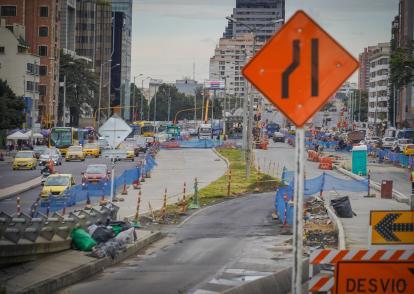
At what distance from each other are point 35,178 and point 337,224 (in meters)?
32.2

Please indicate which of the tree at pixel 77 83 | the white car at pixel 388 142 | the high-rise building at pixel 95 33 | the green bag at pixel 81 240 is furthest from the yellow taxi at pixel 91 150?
→ the high-rise building at pixel 95 33

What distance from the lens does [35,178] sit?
55.7 meters

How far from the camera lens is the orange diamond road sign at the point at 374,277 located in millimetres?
9398

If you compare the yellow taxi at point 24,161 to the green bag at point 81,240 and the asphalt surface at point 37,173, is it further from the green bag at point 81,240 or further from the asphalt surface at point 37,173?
the green bag at point 81,240

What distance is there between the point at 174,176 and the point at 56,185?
1627 centimetres

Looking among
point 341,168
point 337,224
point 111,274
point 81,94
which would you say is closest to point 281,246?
point 337,224

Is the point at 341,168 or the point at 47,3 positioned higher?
the point at 47,3

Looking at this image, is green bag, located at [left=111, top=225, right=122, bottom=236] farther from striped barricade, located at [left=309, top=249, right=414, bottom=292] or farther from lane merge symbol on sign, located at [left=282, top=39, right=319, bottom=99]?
lane merge symbol on sign, located at [left=282, top=39, right=319, bottom=99]

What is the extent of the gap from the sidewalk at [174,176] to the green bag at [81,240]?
10.6 meters

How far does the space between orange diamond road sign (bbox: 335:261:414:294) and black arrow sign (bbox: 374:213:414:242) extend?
145 centimetres

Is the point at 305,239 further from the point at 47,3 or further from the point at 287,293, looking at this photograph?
the point at 47,3

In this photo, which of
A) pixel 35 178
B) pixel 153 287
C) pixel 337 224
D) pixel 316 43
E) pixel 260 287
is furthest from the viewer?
pixel 35 178

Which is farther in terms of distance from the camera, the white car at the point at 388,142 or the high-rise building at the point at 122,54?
the high-rise building at the point at 122,54

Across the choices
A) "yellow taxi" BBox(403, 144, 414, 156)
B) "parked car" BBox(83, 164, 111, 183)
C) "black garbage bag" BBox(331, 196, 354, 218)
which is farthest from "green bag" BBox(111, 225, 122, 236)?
"yellow taxi" BBox(403, 144, 414, 156)
